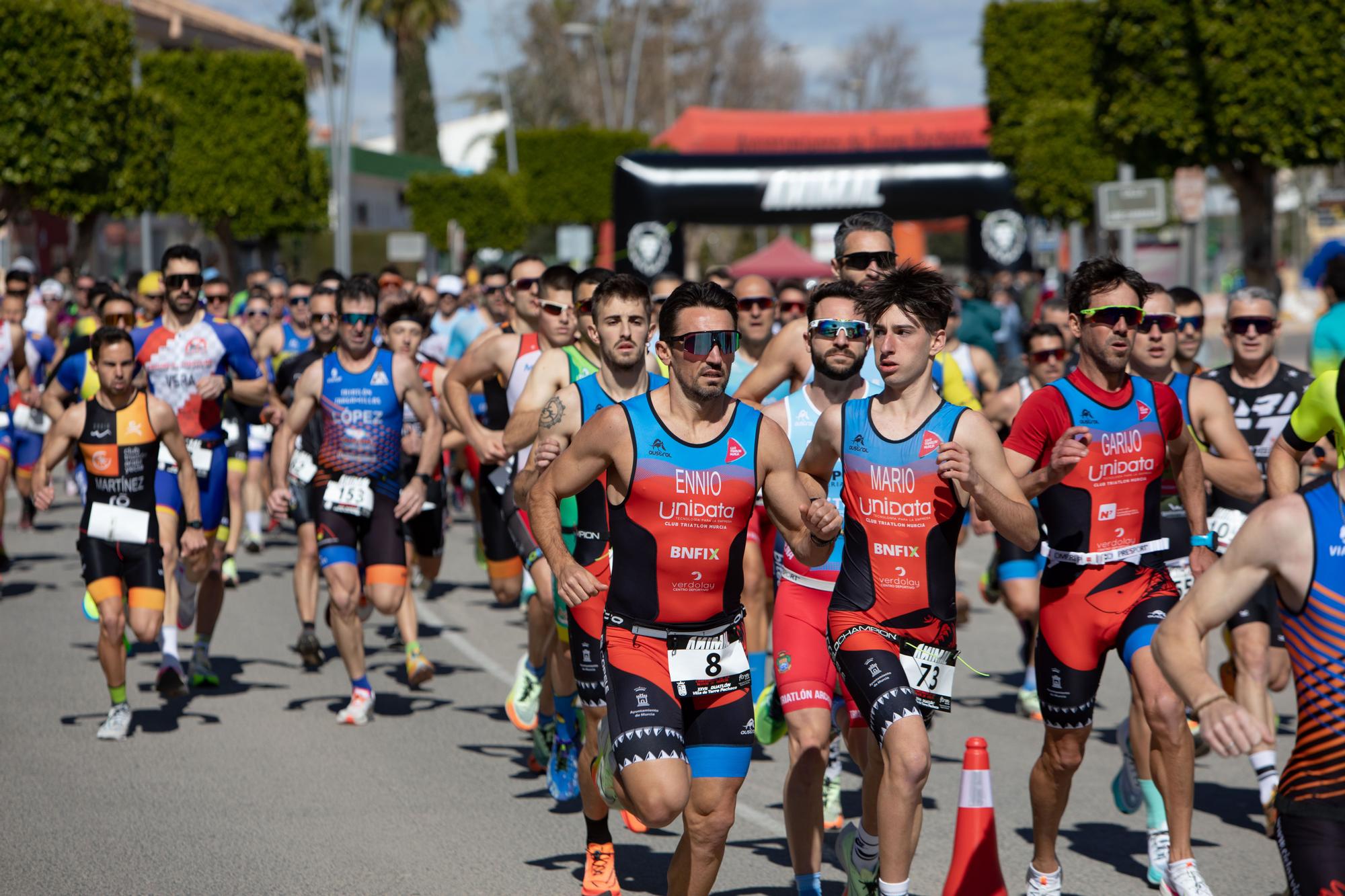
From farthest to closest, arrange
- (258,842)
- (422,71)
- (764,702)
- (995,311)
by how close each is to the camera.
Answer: (422,71)
(995,311)
(764,702)
(258,842)

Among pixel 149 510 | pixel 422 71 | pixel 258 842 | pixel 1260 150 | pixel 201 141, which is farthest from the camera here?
pixel 422 71

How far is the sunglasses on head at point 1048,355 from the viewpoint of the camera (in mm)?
9711

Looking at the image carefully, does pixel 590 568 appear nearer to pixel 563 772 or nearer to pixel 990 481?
pixel 563 772

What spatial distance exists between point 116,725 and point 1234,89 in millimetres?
13275

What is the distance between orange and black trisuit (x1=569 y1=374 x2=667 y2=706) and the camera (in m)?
6.25

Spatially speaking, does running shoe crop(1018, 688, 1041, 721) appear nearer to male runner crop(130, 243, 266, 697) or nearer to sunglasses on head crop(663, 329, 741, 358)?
sunglasses on head crop(663, 329, 741, 358)

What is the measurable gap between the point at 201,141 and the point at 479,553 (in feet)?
77.9

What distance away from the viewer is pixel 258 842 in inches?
264

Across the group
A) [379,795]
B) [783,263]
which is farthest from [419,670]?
[783,263]

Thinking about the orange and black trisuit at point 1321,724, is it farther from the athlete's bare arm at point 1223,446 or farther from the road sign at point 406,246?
the road sign at point 406,246

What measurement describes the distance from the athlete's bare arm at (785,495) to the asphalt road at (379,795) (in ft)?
5.34

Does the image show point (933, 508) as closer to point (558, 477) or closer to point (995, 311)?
point (558, 477)

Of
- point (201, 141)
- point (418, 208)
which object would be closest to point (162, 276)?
point (201, 141)

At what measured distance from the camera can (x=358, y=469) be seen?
9.05m
